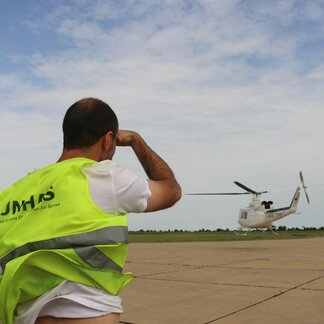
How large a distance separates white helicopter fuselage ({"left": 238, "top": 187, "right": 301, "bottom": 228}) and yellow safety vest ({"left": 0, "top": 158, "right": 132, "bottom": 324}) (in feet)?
155

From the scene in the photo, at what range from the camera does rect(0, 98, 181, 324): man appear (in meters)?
1.55

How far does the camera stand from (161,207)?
1753 mm

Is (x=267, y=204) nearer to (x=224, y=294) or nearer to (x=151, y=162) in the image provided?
(x=224, y=294)

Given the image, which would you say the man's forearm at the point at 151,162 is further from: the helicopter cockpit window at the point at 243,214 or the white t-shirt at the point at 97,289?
the helicopter cockpit window at the point at 243,214

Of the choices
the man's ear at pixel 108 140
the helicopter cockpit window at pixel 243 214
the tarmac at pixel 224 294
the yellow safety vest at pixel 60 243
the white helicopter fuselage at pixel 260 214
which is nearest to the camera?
the yellow safety vest at pixel 60 243

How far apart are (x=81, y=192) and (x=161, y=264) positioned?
7.49 metres

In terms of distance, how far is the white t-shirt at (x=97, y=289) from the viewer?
1552 mm

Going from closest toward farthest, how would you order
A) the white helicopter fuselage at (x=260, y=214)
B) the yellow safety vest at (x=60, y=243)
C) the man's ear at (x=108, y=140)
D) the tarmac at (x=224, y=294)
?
the yellow safety vest at (x=60, y=243) → the man's ear at (x=108, y=140) → the tarmac at (x=224, y=294) → the white helicopter fuselage at (x=260, y=214)

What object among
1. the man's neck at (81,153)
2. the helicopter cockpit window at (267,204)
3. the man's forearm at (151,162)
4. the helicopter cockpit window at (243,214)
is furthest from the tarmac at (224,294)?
the helicopter cockpit window at (267,204)

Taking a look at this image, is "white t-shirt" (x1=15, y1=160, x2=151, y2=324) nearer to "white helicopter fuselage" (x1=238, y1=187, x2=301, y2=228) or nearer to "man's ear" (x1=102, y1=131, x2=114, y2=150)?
"man's ear" (x1=102, y1=131, x2=114, y2=150)

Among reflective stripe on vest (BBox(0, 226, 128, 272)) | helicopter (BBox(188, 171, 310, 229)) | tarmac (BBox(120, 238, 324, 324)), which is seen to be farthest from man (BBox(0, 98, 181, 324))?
helicopter (BBox(188, 171, 310, 229))

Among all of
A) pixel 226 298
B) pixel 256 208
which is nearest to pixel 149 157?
pixel 226 298

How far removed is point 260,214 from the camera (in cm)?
4778

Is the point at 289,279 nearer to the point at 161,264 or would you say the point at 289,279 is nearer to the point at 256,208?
the point at 161,264
